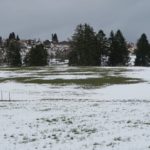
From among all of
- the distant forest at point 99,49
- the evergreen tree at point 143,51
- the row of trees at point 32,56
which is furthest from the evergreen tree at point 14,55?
the evergreen tree at point 143,51

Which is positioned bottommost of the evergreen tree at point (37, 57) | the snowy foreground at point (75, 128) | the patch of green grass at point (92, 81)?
the snowy foreground at point (75, 128)

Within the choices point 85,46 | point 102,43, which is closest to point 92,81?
point 85,46

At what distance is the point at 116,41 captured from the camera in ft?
369

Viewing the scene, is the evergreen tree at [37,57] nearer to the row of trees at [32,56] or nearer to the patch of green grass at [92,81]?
the row of trees at [32,56]

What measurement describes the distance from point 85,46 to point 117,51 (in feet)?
29.1

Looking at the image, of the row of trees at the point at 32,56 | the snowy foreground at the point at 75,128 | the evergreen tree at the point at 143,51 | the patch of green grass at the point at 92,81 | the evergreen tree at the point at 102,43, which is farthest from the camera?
the row of trees at the point at 32,56

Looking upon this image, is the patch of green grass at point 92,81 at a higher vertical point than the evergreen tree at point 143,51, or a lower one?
lower

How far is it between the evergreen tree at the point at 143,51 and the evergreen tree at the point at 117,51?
403 centimetres

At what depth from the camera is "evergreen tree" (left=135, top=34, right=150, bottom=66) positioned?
11219 centimetres

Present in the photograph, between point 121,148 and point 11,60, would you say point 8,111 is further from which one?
point 11,60

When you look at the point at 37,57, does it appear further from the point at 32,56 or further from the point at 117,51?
the point at 117,51

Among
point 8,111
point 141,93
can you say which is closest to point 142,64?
point 141,93

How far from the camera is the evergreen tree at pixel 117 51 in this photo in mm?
112250

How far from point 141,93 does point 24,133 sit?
3083cm
